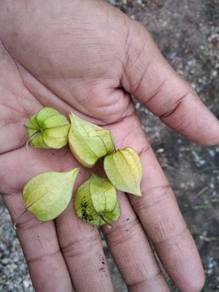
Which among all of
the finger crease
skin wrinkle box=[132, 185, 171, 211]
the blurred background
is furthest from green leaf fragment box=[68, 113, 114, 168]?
the blurred background

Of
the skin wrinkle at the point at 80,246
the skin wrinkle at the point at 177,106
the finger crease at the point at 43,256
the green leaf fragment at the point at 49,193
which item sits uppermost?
the skin wrinkle at the point at 177,106

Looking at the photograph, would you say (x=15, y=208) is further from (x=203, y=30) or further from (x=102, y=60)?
(x=203, y=30)

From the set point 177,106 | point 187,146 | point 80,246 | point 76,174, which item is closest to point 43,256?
point 80,246

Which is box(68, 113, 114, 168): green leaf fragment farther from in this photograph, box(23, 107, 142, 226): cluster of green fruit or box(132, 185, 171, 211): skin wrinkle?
box(132, 185, 171, 211): skin wrinkle

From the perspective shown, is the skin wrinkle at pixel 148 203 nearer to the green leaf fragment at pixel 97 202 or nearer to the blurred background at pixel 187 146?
the green leaf fragment at pixel 97 202

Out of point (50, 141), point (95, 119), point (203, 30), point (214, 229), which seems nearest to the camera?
point (50, 141)

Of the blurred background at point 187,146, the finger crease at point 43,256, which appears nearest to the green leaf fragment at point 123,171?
the finger crease at point 43,256

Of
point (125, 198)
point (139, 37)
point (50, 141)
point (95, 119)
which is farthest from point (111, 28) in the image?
point (125, 198)

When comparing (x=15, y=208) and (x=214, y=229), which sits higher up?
(x=15, y=208)
